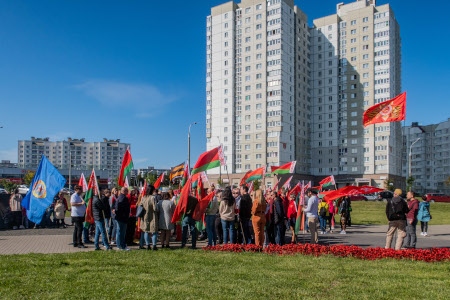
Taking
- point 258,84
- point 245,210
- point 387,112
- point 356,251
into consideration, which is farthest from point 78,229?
point 258,84

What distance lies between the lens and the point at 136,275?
30.2 ft

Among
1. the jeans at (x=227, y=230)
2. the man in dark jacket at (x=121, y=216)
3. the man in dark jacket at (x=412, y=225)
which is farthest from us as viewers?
the man in dark jacket at (x=412, y=225)

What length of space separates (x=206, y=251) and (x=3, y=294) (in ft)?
20.3

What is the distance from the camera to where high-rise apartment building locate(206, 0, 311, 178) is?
9125cm

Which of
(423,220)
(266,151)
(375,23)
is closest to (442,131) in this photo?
(375,23)

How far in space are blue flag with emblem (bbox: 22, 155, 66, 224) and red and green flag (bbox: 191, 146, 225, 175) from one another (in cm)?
453

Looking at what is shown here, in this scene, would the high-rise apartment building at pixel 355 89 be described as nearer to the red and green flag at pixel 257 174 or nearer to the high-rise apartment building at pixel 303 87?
the high-rise apartment building at pixel 303 87

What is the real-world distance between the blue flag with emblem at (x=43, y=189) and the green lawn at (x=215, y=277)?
83.7 inches

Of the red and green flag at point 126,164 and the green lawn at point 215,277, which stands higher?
the red and green flag at point 126,164

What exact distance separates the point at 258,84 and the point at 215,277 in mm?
86152

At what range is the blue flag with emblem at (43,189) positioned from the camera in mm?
13659

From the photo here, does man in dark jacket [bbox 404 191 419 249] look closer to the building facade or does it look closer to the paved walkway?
the paved walkway

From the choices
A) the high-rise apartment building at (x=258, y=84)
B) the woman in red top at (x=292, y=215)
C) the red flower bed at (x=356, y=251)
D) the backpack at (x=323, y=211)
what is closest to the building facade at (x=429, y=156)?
the high-rise apartment building at (x=258, y=84)

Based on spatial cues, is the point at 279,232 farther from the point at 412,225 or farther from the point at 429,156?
the point at 429,156
